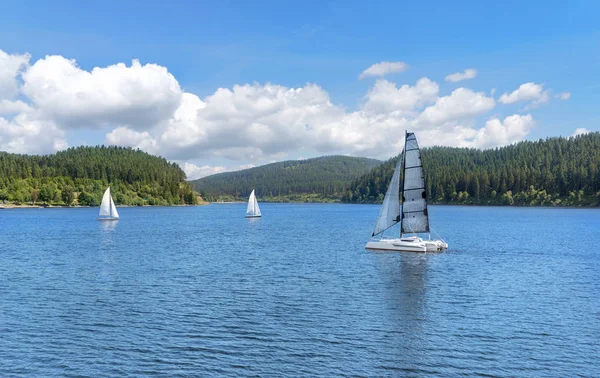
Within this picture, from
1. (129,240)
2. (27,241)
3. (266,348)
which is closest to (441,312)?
(266,348)

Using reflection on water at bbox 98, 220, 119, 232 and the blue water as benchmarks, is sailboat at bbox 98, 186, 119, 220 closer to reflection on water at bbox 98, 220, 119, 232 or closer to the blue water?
reflection on water at bbox 98, 220, 119, 232

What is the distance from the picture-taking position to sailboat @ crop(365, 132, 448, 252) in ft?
224

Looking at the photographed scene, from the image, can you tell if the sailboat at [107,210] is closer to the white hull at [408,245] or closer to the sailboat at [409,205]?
the white hull at [408,245]

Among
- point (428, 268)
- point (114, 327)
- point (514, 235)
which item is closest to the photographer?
point (114, 327)

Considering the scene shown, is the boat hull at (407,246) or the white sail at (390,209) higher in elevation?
the white sail at (390,209)

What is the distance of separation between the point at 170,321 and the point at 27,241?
68653mm

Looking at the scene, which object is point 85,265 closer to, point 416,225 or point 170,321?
point 170,321

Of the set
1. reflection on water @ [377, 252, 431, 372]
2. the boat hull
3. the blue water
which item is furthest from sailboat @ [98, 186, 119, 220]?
reflection on water @ [377, 252, 431, 372]

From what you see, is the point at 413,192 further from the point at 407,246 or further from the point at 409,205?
the point at 407,246

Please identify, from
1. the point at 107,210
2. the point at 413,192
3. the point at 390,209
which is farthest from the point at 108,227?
the point at 413,192

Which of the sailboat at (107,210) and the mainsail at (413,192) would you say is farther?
the sailboat at (107,210)

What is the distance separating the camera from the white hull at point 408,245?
69562mm

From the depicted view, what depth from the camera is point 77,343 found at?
2809 centimetres

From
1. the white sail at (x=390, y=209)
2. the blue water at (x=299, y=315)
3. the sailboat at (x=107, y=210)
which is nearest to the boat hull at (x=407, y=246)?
the white sail at (x=390, y=209)
